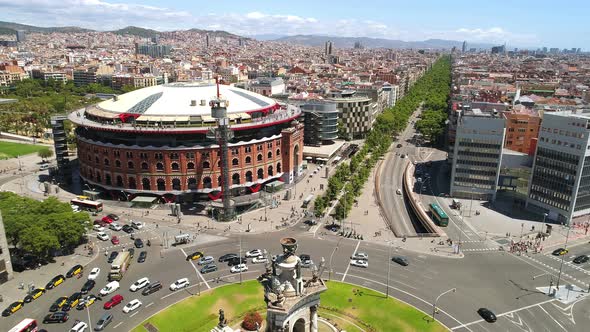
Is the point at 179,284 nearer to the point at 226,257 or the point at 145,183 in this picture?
the point at 226,257

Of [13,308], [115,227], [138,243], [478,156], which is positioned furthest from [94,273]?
[478,156]

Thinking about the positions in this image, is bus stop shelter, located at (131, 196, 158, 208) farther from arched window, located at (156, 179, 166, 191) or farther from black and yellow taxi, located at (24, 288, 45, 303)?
black and yellow taxi, located at (24, 288, 45, 303)

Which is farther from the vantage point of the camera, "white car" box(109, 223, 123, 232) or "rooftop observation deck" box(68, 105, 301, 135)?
"rooftop observation deck" box(68, 105, 301, 135)

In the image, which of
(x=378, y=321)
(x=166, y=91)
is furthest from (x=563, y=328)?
(x=166, y=91)

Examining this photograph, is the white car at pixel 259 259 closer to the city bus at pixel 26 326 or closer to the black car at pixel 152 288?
the black car at pixel 152 288

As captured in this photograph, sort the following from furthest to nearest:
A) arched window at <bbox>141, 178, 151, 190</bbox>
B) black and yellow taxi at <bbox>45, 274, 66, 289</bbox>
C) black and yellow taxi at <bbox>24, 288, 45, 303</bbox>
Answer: arched window at <bbox>141, 178, 151, 190</bbox> < black and yellow taxi at <bbox>45, 274, 66, 289</bbox> < black and yellow taxi at <bbox>24, 288, 45, 303</bbox>

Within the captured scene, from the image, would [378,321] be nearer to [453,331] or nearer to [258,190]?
[453,331]

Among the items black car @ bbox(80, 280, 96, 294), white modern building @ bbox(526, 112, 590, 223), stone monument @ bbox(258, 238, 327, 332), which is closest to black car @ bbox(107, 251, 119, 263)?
black car @ bbox(80, 280, 96, 294)
